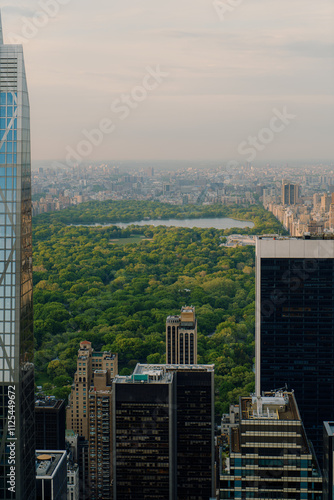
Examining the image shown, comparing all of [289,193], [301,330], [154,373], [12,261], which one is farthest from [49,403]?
[289,193]

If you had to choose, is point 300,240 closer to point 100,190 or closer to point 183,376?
point 183,376

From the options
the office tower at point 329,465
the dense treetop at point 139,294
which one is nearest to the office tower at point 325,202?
the dense treetop at point 139,294

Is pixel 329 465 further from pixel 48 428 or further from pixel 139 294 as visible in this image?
pixel 139 294

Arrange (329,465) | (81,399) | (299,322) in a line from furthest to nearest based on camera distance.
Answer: (81,399) < (299,322) < (329,465)

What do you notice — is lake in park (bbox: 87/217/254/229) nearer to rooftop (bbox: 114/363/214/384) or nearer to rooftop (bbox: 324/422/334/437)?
rooftop (bbox: 114/363/214/384)

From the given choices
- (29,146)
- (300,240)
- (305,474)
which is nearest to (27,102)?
(29,146)

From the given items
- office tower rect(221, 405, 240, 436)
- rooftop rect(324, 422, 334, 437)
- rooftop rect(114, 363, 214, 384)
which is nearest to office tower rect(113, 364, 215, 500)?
rooftop rect(114, 363, 214, 384)

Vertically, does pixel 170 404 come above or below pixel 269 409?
below
